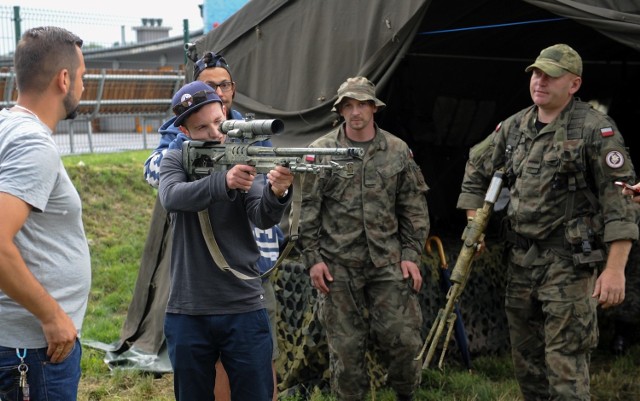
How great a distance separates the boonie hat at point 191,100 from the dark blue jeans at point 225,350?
2.75ft

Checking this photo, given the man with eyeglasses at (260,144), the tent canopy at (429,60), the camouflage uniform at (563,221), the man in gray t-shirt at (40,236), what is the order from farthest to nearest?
1. the tent canopy at (429,60)
2. the camouflage uniform at (563,221)
3. the man with eyeglasses at (260,144)
4. the man in gray t-shirt at (40,236)

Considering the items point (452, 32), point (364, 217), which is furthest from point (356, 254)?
point (452, 32)

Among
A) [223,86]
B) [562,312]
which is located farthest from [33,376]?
[562,312]

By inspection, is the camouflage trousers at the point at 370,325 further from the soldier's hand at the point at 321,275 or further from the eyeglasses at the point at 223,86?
the eyeglasses at the point at 223,86

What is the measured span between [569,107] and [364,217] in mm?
1293

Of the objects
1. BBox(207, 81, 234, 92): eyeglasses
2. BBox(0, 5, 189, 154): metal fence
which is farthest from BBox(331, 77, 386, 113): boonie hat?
BBox(0, 5, 189, 154): metal fence

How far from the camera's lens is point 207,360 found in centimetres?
365

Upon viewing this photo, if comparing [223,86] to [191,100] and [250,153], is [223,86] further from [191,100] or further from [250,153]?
[250,153]

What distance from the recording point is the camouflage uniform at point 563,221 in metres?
4.46

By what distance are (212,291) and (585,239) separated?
6.65 feet

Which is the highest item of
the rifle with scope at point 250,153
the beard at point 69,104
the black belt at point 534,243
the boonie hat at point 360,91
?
the boonie hat at point 360,91

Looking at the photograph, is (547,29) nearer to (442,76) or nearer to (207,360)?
(442,76)

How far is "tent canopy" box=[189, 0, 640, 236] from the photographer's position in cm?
548

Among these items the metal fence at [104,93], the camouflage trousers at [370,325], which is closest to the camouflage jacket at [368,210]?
the camouflage trousers at [370,325]
